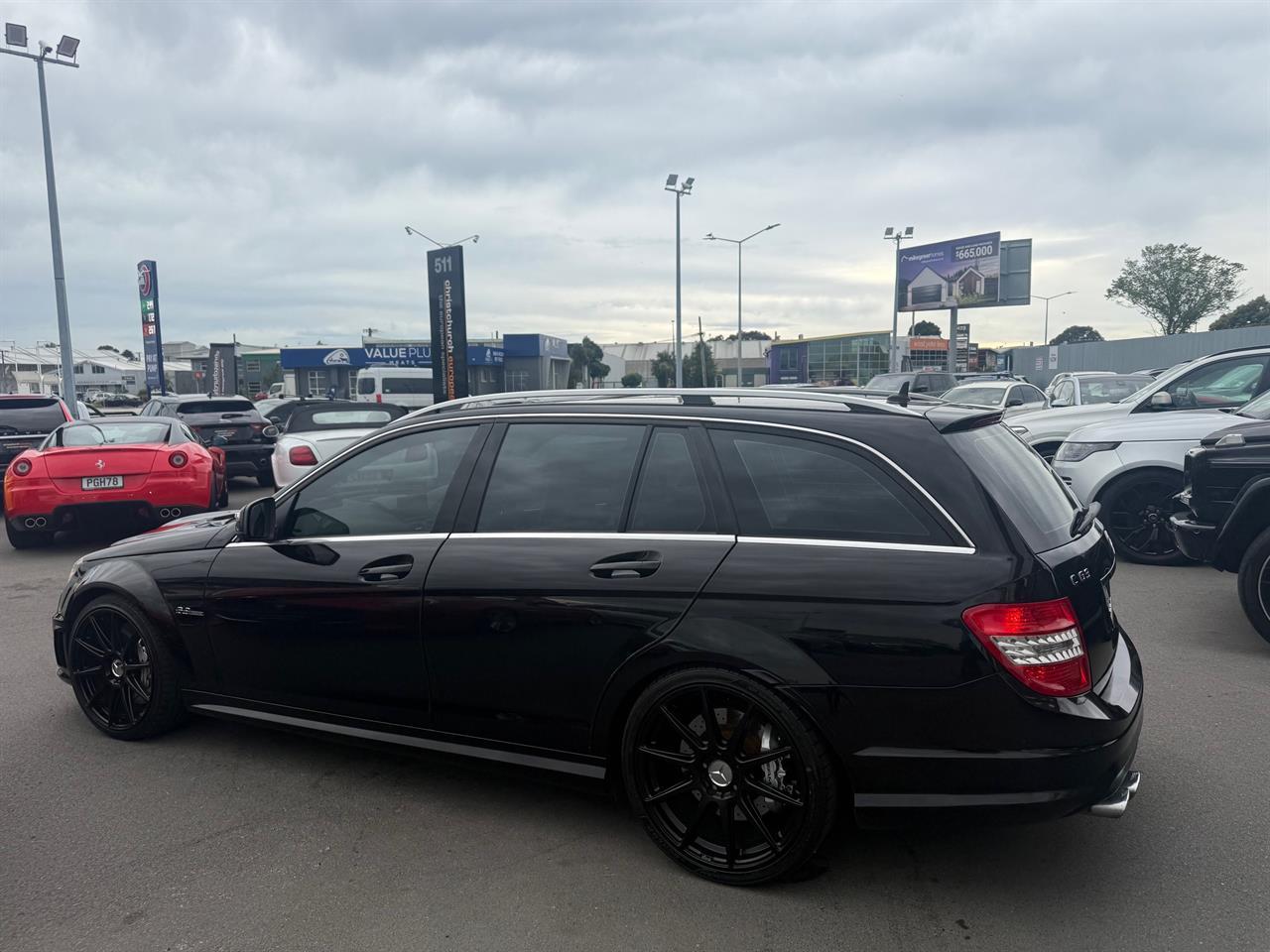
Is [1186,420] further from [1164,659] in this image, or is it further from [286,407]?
[286,407]

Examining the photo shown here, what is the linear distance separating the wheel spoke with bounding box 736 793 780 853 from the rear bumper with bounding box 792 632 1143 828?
0.32 m

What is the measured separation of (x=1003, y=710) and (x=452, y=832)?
2.05 m

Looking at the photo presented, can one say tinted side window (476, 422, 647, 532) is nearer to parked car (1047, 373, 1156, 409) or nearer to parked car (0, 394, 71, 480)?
parked car (0, 394, 71, 480)

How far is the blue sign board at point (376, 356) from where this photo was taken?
5775 centimetres

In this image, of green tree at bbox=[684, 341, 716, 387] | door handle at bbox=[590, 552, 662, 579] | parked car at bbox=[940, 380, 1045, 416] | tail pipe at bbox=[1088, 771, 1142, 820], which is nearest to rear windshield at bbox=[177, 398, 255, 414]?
parked car at bbox=[940, 380, 1045, 416]

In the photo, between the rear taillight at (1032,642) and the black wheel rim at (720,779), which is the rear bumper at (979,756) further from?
the black wheel rim at (720,779)

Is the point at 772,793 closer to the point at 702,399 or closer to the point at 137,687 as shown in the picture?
the point at 702,399

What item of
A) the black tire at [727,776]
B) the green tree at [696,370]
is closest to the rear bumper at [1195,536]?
the black tire at [727,776]

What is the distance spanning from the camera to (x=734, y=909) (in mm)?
3008

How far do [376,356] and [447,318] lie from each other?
36014mm

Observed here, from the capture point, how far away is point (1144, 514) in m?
8.32

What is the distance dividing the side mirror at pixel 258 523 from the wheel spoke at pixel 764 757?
2.20 metres

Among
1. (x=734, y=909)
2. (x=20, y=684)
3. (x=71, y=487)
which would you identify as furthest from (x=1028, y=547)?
(x=71, y=487)

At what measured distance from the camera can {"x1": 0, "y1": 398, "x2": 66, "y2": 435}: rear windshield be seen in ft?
40.2
